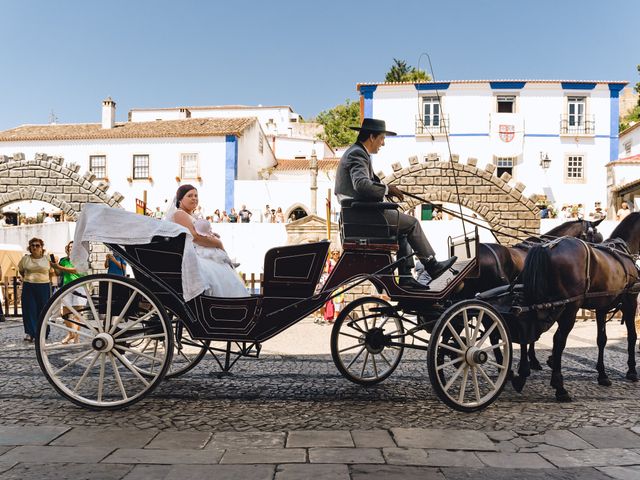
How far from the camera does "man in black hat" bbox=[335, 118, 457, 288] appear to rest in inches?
207

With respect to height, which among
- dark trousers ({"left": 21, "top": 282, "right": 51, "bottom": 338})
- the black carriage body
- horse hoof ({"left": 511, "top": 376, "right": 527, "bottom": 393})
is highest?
A: the black carriage body

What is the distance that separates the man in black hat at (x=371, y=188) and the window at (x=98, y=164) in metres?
31.2

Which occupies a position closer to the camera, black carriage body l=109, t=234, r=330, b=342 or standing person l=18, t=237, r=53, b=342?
black carriage body l=109, t=234, r=330, b=342

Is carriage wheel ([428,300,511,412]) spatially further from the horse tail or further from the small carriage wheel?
the small carriage wheel

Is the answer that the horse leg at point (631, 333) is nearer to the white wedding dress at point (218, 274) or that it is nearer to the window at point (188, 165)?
the white wedding dress at point (218, 274)

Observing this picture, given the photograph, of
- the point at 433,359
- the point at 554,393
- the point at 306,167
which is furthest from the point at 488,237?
the point at 306,167

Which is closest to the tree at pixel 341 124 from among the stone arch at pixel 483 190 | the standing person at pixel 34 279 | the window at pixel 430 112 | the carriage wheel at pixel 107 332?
the window at pixel 430 112

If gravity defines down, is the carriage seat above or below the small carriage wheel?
above

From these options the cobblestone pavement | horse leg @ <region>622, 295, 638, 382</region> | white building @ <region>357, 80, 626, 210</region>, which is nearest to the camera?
the cobblestone pavement

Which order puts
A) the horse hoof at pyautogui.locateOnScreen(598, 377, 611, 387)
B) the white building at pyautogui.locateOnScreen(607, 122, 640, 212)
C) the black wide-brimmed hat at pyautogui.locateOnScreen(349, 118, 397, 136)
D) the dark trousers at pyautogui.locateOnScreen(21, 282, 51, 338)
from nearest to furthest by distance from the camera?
the black wide-brimmed hat at pyautogui.locateOnScreen(349, 118, 397, 136), the horse hoof at pyautogui.locateOnScreen(598, 377, 611, 387), the dark trousers at pyautogui.locateOnScreen(21, 282, 51, 338), the white building at pyautogui.locateOnScreen(607, 122, 640, 212)

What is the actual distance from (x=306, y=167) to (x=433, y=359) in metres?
34.3

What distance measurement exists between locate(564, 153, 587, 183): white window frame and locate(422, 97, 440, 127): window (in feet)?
24.0

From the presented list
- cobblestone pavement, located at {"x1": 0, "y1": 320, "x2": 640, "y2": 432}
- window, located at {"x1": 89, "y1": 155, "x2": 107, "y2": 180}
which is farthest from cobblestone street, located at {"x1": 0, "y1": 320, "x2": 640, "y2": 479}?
window, located at {"x1": 89, "y1": 155, "x2": 107, "y2": 180}

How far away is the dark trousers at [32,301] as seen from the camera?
971 cm
